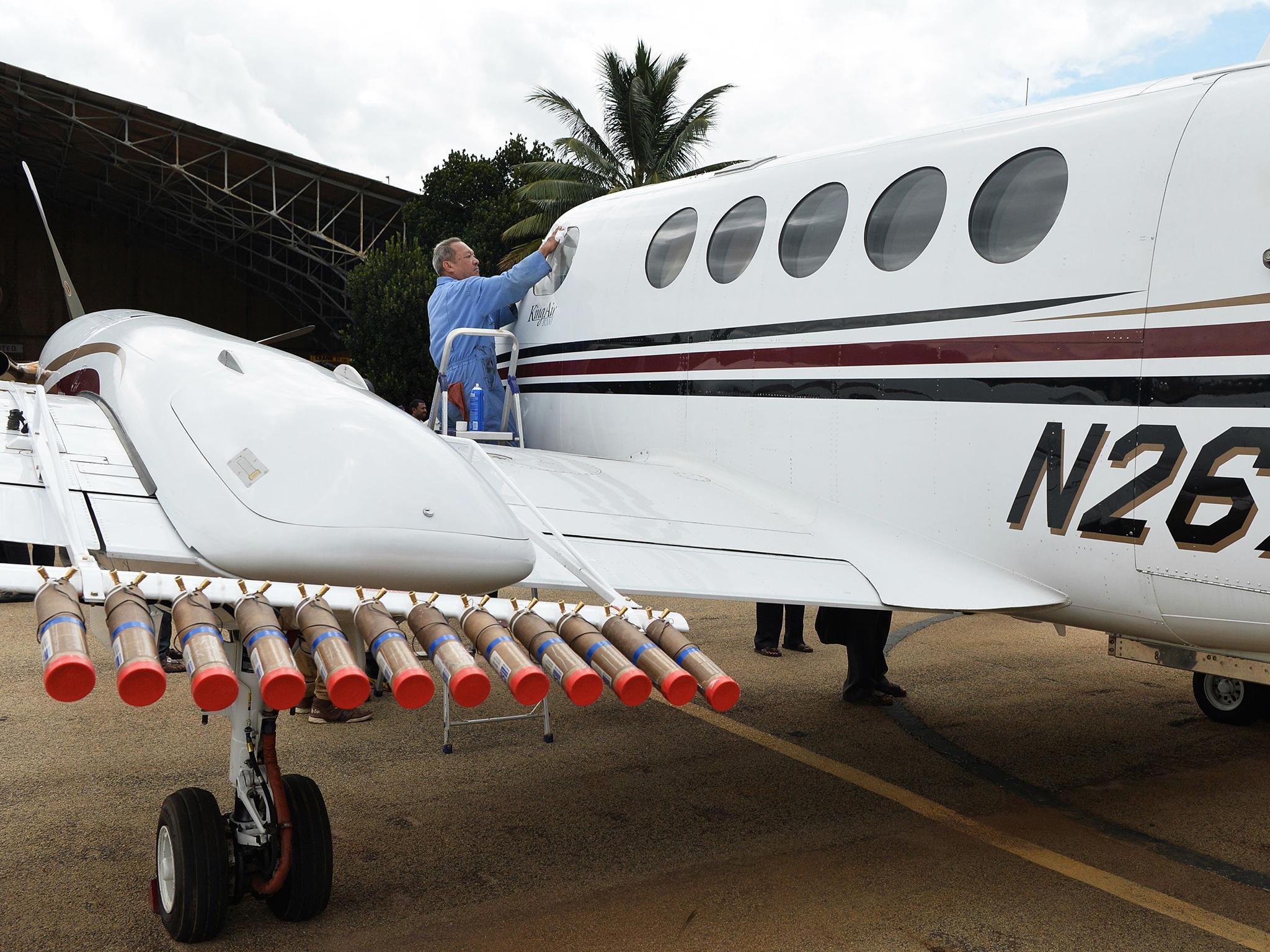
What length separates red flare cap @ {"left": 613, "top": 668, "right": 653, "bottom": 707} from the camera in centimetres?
276

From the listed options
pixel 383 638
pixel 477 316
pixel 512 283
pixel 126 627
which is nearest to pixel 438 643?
pixel 383 638

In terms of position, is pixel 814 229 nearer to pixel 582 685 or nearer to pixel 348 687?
pixel 582 685

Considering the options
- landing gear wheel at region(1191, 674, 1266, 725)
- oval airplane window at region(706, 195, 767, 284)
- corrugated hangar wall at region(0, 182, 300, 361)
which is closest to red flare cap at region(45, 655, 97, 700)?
oval airplane window at region(706, 195, 767, 284)

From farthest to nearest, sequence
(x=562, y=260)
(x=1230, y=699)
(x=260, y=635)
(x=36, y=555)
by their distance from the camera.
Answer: (x=36, y=555), (x=1230, y=699), (x=562, y=260), (x=260, y=635)

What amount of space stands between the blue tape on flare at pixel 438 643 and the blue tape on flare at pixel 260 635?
1.26ft

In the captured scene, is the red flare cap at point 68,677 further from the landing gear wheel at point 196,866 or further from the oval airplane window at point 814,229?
the oval airplane window at point 814,229

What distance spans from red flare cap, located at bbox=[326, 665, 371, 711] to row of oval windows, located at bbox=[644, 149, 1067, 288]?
3.14m

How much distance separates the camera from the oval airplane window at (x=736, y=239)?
5.40 metres

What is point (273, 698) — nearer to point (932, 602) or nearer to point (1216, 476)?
point (932, 602)

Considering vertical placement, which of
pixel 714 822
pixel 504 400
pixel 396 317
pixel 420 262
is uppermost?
pixel 420 262

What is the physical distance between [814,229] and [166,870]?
3.99m

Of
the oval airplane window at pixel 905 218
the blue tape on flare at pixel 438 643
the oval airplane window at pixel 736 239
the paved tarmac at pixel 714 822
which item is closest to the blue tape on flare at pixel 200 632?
the blue tape on flare at pixel 438 643

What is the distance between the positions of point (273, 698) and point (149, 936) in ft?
6.83

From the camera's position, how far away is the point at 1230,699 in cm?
695
